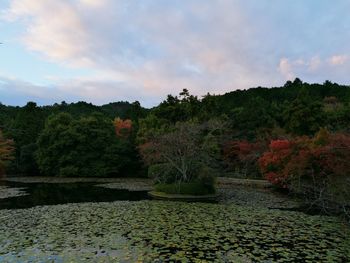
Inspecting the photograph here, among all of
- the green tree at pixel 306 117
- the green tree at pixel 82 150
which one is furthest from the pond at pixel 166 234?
the green tree at pixel 82 150

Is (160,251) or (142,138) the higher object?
(142,138)

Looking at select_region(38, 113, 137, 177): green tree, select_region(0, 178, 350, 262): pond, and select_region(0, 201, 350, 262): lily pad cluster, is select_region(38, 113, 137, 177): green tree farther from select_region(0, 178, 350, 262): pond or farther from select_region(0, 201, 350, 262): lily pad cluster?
select_region(0, 201, 350, 262): lily pad cluster

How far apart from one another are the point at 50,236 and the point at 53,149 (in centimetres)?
3641

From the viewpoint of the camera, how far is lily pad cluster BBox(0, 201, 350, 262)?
1122 cm

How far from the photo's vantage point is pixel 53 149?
4806cm

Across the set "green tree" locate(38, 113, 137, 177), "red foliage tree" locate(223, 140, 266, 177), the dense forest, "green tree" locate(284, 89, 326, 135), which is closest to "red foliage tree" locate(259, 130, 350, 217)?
the dense forest

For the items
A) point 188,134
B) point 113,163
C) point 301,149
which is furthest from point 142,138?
point 301,149

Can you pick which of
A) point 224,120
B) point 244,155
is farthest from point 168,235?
point 224,120

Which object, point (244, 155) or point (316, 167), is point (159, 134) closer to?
point (244, 155)

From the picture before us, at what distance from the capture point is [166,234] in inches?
553

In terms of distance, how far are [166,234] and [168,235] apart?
19cm

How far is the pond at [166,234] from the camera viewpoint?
11234 mm

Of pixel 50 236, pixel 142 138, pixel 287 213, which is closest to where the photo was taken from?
pixel 50 236

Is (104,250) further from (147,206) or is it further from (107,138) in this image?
(107,138)
